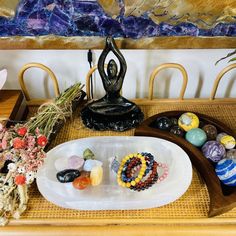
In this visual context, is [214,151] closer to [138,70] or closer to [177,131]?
[177,131]

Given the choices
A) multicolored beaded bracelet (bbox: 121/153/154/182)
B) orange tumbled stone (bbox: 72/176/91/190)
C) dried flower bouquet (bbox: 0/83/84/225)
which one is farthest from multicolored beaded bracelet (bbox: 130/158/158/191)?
dried flower bouquet (bbox: 0/83/84/225)

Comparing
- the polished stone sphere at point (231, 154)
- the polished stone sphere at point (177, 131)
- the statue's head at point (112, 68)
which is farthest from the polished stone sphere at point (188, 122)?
the statue's head at point (112, 68)

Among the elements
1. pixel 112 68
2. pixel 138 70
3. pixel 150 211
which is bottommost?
pixel 150 211

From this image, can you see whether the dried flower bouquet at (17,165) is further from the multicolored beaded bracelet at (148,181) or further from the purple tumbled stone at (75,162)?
the multicolored beaded bracelet at (148,181)

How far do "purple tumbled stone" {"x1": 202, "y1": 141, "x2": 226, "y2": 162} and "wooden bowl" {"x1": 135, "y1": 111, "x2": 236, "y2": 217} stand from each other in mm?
14

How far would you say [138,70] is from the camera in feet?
3.40

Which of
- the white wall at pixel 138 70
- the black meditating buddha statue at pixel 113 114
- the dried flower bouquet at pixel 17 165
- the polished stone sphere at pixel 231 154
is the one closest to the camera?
the dried flower bouquet at pixel 17 165

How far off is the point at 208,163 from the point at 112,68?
363mm

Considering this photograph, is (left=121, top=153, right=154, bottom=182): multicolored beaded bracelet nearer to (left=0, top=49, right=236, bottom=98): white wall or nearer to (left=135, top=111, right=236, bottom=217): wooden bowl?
(left=135, top=111, right=236, bottom=217): wooden bowl

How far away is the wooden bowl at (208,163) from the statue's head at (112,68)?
6.7 inches

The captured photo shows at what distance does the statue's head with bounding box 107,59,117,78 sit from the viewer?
0.81 m

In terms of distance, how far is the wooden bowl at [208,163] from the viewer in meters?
0.65

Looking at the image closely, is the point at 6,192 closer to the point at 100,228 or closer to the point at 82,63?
the point at 100,228

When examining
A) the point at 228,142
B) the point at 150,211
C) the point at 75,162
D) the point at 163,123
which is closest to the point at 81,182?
the point at 75,162
